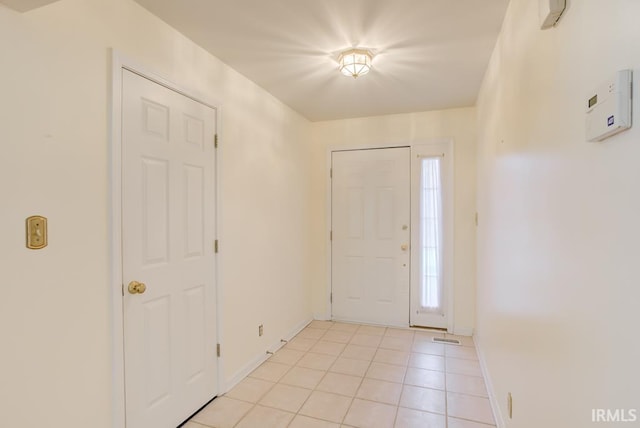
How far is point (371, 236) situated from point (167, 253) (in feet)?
8.26

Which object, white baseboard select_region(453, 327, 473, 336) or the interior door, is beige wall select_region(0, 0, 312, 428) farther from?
white baseboard select_region(453, 327, 473, 336)

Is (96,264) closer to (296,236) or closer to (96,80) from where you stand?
(96,80)

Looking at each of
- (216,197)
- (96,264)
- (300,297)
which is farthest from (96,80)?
(300,297)

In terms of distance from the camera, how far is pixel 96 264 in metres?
1.56

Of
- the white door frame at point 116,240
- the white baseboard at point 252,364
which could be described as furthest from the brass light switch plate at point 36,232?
the white baseboard at point 252,364

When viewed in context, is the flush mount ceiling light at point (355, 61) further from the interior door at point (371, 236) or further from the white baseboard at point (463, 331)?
the white baseboard at point (463, 331)

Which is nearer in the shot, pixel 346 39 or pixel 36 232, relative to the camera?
pixel 36 232

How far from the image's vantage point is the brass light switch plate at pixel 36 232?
1305 millimetres

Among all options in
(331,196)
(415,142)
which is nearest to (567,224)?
(415,142)

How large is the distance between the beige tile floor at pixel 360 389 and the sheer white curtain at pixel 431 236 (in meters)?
0.49

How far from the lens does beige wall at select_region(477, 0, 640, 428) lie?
2.37 feet

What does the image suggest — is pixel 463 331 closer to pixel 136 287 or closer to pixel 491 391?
Answer: pixel 491 391

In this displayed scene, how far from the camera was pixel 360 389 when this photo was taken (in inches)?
99.7

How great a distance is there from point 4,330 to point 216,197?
1.38 m
